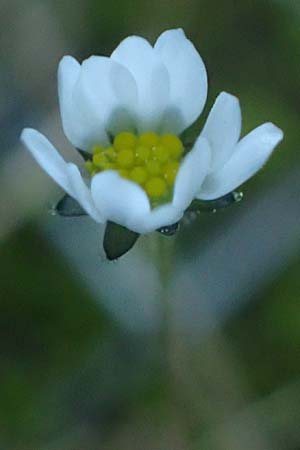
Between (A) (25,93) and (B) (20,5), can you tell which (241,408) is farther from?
(B) (20,5)

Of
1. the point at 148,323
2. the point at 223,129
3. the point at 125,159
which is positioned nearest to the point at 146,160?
the point at 125,159

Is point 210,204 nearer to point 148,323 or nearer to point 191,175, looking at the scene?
point 191,175

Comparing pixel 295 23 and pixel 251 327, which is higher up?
pixel 295 23

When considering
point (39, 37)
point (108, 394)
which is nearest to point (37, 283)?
point (108, 394)

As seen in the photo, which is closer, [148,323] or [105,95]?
[105,95]

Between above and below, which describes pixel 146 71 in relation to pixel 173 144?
above

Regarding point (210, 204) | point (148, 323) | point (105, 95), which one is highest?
point (105, 95)
